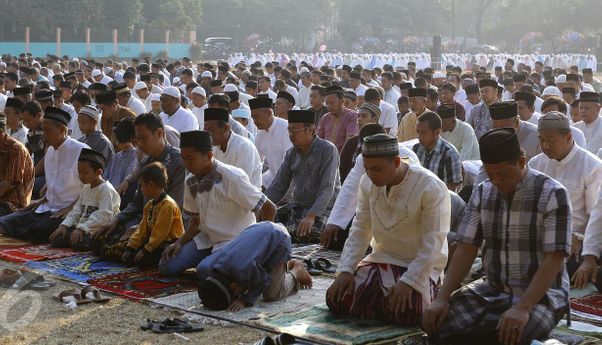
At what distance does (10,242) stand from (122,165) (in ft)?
3.47

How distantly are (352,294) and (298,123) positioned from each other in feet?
8.68

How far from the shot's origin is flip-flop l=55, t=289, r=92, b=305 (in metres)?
5.63

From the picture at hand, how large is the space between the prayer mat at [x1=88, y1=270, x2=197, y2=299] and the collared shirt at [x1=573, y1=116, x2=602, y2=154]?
16.3 feet

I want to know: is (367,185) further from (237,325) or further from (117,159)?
(117,159)

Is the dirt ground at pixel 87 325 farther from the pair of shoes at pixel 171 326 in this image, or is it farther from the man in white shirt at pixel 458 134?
the man in white shirt at pixel 458 134

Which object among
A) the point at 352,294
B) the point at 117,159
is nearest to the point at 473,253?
the point at 352,294

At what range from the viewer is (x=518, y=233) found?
4465mm

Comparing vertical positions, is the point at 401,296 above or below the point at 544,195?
below

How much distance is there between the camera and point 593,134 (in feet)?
31.4

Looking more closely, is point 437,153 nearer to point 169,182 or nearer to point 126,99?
point 169,182

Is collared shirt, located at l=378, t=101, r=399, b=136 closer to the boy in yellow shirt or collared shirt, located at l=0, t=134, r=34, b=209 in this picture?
collared shirt, located at l=0, t=134, r=34, b=209

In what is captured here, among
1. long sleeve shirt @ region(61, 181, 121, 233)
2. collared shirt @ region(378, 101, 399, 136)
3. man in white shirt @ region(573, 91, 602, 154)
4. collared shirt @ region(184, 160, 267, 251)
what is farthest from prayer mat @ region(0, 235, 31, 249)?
man in white shirt @ region(573, 91, 602, 154)

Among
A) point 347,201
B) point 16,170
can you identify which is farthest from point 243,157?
point 16,170

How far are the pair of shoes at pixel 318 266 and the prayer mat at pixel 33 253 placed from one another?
5.84ft
